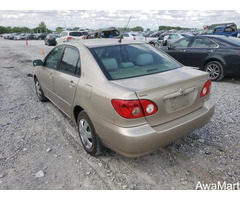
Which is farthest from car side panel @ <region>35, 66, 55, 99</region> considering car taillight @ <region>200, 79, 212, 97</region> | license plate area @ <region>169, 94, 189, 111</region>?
car taillight @ <region>200, 79, 212, 97</region>

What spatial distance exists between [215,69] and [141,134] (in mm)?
5483

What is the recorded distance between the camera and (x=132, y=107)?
2.10 m

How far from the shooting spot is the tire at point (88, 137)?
264 centimetres

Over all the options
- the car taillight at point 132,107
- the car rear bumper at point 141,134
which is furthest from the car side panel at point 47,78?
the car taillight at point 132,107

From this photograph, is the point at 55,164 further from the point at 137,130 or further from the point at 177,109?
the point at 177,109

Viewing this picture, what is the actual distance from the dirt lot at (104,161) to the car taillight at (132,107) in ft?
2.92

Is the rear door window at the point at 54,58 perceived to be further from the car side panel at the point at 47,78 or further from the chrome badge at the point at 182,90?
the chrome badge at the point at 182,90

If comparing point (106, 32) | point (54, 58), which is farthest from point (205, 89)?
point (106, 32)

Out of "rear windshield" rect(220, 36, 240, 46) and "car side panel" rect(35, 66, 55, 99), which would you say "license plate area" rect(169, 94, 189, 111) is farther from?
"rear windshield" rect(220, 36, 240, 46)

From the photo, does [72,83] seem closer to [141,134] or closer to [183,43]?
[141,134]

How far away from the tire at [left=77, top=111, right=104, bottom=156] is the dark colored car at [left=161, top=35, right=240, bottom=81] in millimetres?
5278

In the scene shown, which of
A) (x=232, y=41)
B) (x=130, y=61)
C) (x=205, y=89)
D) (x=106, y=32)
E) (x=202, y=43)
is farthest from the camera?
(x=106, y=32)
